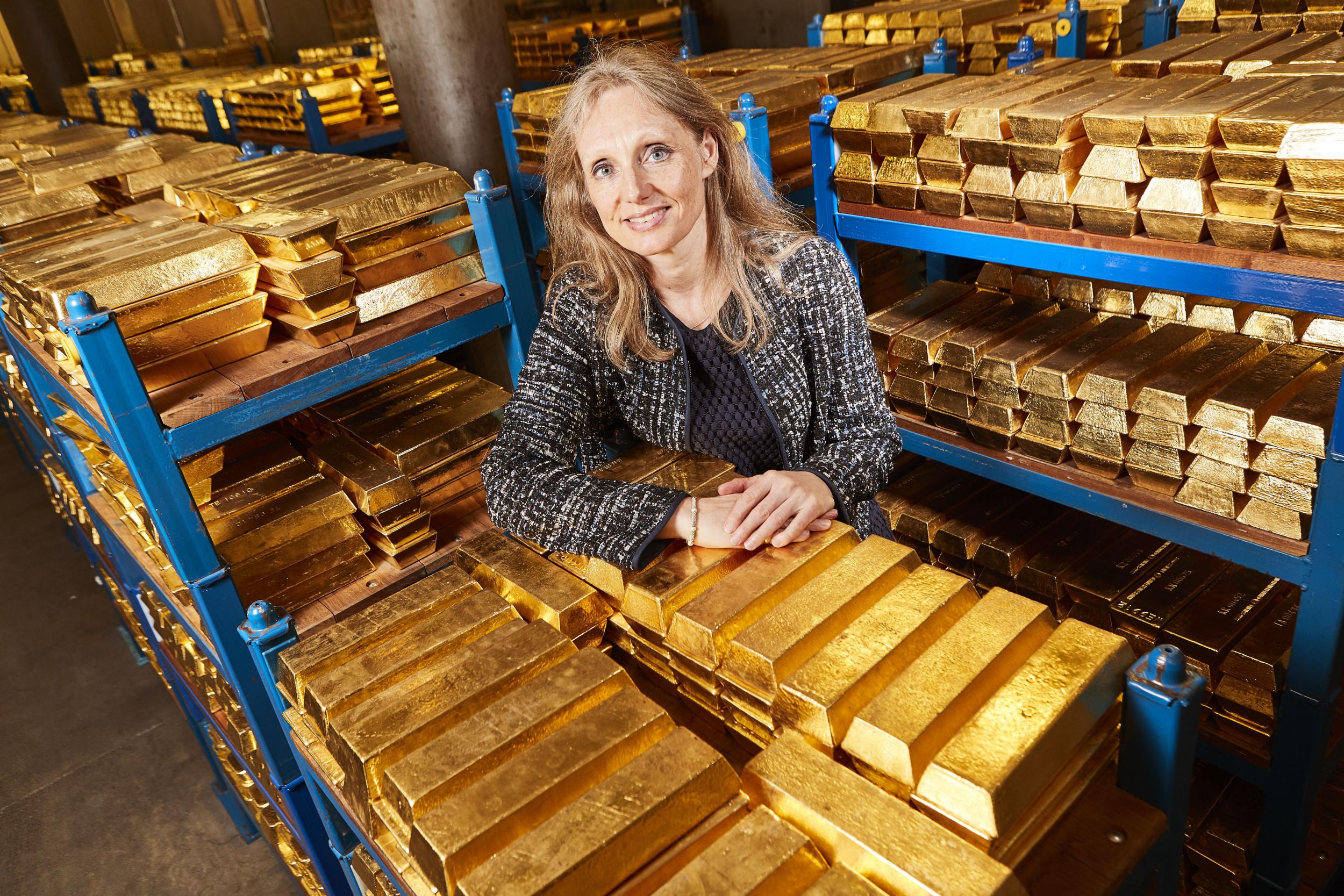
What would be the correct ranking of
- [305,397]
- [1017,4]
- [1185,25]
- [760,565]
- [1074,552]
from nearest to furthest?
[760,565] → [305,397] → [1074,552] → [1185,25] → [1017,4]

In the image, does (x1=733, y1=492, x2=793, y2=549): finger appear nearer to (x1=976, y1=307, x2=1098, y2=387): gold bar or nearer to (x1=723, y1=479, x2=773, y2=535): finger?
(x1=723, y1=479, x2=773, y2=535): finger

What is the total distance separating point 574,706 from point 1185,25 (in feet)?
14.9

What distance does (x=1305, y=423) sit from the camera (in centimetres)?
226

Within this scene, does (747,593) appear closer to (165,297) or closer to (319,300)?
(319,300)

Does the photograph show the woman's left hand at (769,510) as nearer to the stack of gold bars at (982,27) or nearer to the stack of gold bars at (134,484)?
the stack of gold bars at (134,484)

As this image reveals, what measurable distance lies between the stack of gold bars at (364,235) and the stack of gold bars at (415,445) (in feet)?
1.37

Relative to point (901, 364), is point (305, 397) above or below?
above

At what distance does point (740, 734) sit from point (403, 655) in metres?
0.60

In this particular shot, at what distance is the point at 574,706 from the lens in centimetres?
142

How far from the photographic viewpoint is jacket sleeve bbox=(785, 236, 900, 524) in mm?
2369

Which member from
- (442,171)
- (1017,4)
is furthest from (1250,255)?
(1017,4)

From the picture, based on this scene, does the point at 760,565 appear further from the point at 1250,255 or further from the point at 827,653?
the point at 1250,255

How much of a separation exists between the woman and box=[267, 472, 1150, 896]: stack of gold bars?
50cm

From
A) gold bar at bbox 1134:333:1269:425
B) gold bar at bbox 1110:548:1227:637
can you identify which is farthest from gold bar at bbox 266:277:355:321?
gold bar at bbox 1110:548:1227:637
